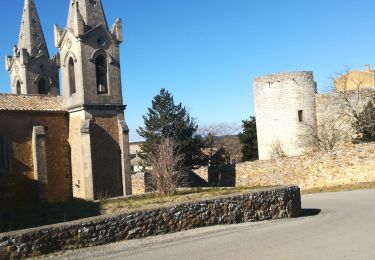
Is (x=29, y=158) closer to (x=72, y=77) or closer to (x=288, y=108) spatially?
(x=72, y=77)

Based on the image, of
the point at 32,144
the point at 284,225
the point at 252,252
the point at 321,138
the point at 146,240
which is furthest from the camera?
the point at 321,138

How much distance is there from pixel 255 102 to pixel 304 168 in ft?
31.7

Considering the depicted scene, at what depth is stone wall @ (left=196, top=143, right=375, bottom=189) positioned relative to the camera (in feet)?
85.9

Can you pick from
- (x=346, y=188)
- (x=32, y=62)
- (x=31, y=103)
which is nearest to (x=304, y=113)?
(x=346, y=188)

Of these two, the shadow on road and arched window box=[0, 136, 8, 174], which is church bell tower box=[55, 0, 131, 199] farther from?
the shadow on road

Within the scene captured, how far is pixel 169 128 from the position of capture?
4184 centimetres

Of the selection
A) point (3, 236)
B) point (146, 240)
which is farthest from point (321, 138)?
point (3, 236)

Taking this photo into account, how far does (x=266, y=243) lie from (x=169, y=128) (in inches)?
1224

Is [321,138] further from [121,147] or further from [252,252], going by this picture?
[252,252]

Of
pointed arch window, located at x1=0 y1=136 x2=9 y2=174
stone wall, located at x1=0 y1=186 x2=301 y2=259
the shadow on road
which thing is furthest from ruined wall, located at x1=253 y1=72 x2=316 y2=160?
pointed arch window, located at x1=0 y1=136 x2=9 y2=174

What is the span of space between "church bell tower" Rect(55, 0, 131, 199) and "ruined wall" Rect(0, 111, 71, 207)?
58 centimetres

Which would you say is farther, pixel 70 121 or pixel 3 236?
pixel 70 121

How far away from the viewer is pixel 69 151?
27047 mm

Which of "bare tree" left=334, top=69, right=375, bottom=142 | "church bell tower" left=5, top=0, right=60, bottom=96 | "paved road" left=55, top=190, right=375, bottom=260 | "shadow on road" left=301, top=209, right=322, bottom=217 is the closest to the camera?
"paved road" left=55, top=190, right=375, bottom=260
